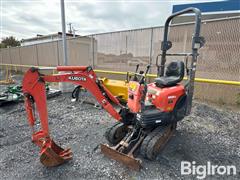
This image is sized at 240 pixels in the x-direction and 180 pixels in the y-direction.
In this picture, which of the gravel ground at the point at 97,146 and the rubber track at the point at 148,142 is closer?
the gravel ground at the point at 97,146

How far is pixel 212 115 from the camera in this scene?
4801 millimetres

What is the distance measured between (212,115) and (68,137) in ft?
13.0

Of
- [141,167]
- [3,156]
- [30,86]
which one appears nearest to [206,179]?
[141,167]

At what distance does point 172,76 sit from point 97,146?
6.62 feet

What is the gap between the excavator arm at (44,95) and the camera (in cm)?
239

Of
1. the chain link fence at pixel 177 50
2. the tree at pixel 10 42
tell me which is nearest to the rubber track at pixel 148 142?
the chain link fence at pixel 177 50

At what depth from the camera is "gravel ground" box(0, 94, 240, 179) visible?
254cm

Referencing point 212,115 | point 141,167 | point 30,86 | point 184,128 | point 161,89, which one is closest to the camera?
point 30,86

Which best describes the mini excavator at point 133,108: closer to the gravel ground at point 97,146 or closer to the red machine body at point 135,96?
the red machine body at point 135,96

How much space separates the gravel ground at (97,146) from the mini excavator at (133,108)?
18cm

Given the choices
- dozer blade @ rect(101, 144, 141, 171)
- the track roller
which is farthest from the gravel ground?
the track roller

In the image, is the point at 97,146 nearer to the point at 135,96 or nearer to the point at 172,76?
the point at 135,96

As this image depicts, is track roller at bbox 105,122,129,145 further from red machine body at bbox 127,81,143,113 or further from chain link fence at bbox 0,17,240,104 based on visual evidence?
chain link fence at bbox 0,17,240,104

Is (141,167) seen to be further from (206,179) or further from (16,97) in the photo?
(16,97)
